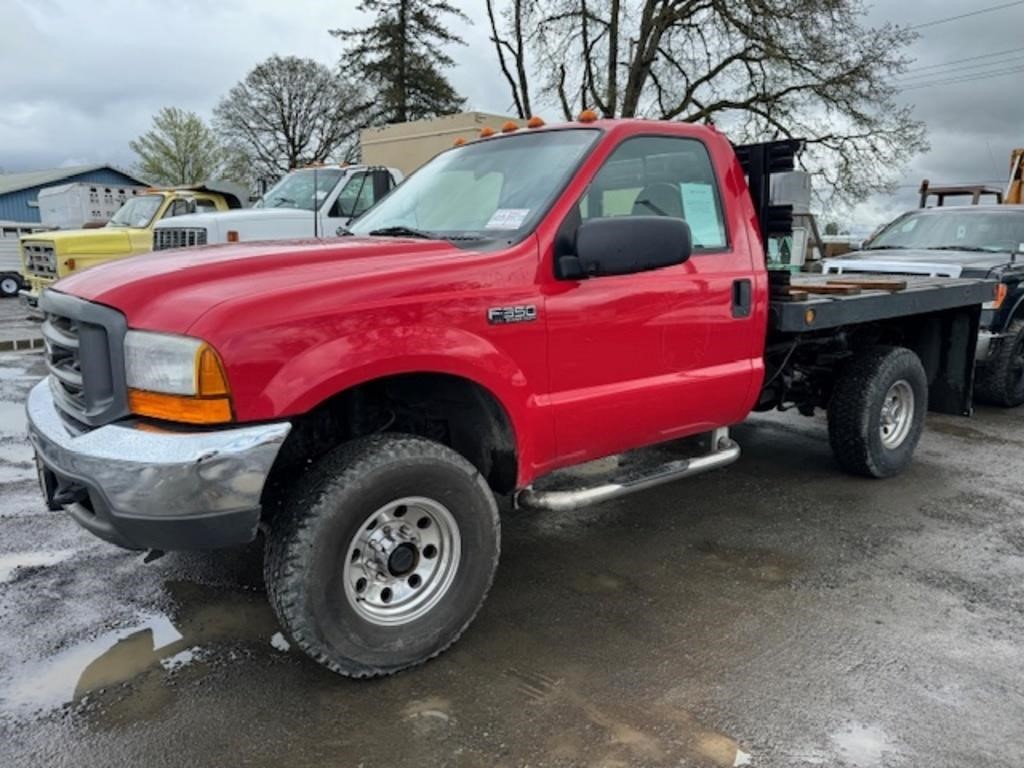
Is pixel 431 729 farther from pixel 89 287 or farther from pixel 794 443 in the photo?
pixel 794 443

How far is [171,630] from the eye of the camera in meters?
3.34

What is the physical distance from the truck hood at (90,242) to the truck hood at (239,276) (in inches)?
405

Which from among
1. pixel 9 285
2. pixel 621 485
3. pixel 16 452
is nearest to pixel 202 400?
pixel 621 485

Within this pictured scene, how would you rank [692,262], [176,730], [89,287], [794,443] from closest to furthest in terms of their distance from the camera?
[176,730]
[89,287]
[692,262]
[794,443]

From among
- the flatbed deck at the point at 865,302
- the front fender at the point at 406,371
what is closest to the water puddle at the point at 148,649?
the front fender at the point at 406,371

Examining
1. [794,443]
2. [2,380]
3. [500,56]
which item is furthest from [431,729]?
[500,56]

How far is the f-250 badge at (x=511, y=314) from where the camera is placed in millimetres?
3068

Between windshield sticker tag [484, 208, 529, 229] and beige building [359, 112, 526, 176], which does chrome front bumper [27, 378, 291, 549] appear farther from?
beige building [359, 112, 526, 176]

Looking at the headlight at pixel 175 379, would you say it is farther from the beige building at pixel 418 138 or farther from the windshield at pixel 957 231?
the beige building at pixel 418 138

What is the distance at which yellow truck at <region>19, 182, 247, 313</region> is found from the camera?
12172 millimetres

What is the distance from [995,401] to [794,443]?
281 cm

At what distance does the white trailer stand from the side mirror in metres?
19.7

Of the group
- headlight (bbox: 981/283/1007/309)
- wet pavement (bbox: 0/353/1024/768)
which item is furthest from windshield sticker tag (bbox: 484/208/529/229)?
headlight (bbox: 981/283/1007/309)

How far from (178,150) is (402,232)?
168ft
